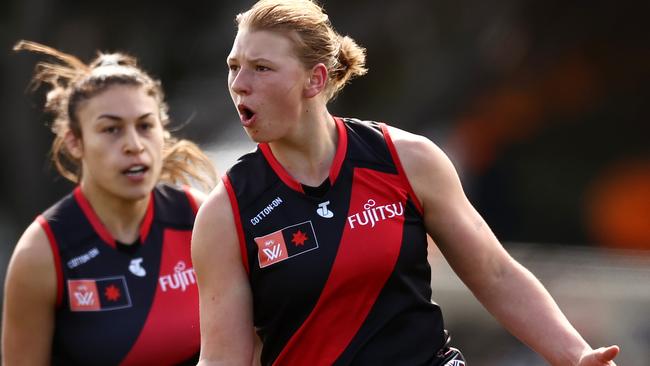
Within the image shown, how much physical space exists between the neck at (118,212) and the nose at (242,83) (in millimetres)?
1366

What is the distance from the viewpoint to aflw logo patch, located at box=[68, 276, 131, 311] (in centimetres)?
473

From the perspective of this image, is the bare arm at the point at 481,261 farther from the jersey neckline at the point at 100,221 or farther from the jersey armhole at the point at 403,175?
the jersey neckline at the point at 100,221

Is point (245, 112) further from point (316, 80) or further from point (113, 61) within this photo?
point (113, 61)

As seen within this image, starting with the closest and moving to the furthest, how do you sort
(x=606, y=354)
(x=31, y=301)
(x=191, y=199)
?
1. (x=606, y=354)
2. (x=31, y=301)
3. (x=191, y=199)

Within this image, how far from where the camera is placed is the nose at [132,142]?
4.86 metres

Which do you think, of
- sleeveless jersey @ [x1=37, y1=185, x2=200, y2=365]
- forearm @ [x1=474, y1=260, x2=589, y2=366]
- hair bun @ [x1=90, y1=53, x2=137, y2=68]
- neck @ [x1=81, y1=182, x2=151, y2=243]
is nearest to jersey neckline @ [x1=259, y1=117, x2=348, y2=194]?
forearm @ [x1=474, y1=260, x2=589, y2=366]

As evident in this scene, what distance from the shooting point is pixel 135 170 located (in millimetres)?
4895

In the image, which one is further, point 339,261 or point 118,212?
point 118,212

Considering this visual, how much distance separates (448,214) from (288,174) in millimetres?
495

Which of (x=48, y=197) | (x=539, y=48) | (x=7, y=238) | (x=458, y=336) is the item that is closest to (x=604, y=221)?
(x=539, y=48)

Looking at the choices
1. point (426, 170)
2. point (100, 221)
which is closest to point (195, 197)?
point (100, 221)

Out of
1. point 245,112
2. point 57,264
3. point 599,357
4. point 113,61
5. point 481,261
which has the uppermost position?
point 113,61

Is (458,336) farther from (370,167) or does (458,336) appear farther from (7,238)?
(7,238)

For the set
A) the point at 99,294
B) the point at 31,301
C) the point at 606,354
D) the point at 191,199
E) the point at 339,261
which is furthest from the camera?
the point at 191,199
